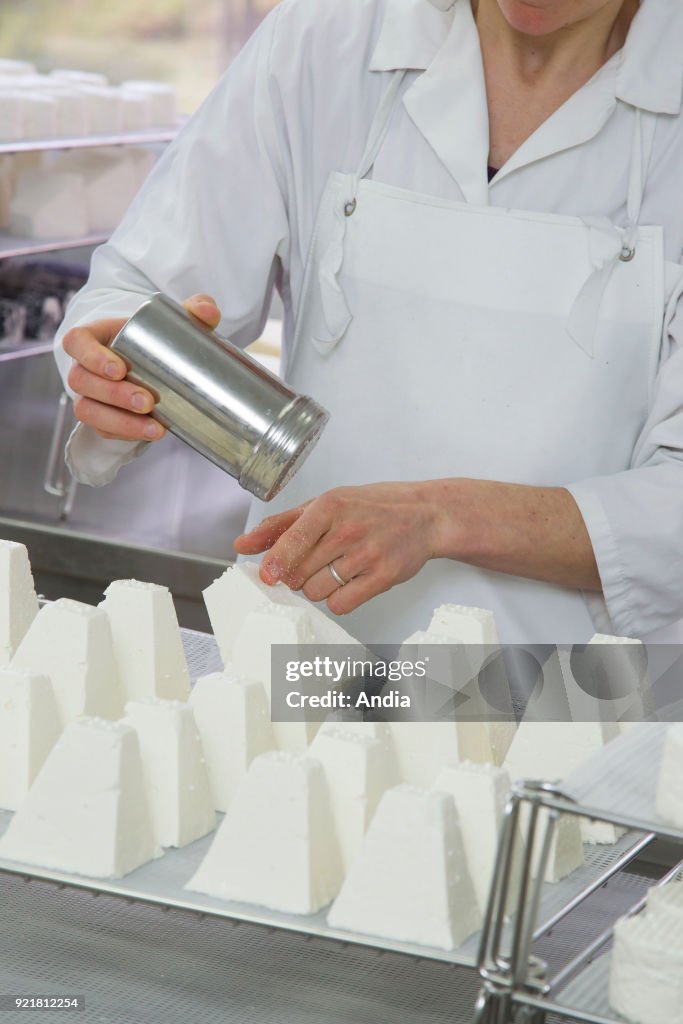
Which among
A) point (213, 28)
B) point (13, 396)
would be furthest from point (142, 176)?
point (13, 396)

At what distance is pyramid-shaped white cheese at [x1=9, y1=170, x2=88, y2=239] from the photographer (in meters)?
3.66

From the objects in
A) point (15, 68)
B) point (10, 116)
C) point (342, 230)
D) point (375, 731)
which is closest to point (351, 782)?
point (375, 731)

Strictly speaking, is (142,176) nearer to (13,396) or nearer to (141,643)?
(13,396)

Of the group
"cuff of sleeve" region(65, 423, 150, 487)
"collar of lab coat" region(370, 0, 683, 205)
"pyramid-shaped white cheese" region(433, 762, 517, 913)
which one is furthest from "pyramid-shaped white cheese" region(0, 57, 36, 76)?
"pyramid-shaped white cheese" region(433, 762, 517, 913)

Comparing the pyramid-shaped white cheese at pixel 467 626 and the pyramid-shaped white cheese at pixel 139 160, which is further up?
the pyramid-shaped white cheese at pixel 139 160

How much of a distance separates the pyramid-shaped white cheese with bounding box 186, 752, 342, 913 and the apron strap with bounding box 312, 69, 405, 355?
2.49 feet

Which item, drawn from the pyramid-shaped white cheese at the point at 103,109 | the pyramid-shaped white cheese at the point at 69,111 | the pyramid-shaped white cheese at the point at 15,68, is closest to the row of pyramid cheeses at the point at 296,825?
the pyramid-shaped white cheese at the point at 69,111

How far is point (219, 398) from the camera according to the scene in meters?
1.22

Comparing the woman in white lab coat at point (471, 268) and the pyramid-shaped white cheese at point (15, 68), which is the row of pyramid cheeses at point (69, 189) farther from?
the woman in white lab coat at point (471, 268)

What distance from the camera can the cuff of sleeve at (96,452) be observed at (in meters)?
1.48

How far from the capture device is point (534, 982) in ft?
2.64

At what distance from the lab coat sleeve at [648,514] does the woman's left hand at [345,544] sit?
8.4 inches

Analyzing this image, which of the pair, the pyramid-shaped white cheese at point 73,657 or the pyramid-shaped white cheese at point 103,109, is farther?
the pyramid-shaped white cheese at point 103,109

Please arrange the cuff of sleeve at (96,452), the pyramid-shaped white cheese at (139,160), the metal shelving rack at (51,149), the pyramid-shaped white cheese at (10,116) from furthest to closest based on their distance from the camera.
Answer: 1. the pyramid-shaped white cheese at (139,160)
2. the metal shelving rack at (51,149)
3. the pyramid-shaped white cheese at (10,116)
4. the cuff of sleeve at (96,452)
